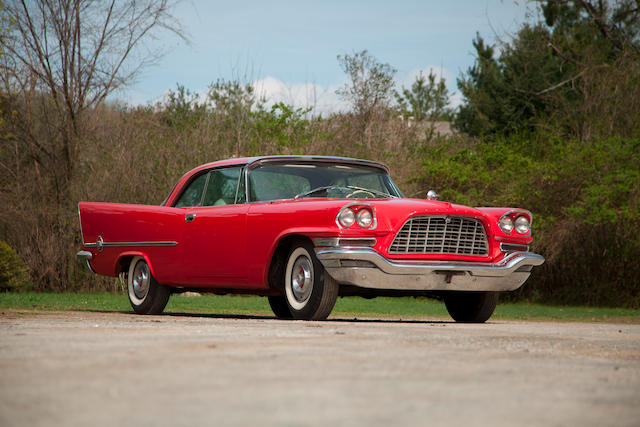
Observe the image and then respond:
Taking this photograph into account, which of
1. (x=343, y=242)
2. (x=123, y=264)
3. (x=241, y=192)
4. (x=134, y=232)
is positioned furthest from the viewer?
(x=123, y=264)

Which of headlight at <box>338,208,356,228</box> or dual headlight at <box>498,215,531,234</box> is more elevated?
headlight at <box>338,208,356,228</box>

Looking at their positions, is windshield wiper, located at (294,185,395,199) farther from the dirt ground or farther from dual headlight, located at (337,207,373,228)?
the dirt ground

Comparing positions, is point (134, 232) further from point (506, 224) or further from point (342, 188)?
point (506, 224)

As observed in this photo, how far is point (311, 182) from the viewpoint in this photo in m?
9.10

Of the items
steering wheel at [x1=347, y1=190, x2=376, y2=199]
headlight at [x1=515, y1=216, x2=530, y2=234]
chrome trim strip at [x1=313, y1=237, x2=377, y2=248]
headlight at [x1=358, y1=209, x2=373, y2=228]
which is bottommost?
chrome trim strip at [x1=313, y1=237, x2=377, y2=248]

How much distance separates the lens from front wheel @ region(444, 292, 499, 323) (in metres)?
9.19

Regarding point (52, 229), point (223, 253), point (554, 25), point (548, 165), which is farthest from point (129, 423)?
point (554, 25)

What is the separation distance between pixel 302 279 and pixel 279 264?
44cm

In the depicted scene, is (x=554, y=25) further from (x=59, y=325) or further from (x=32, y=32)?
(x=59, y=325)

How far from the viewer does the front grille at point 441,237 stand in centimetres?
812

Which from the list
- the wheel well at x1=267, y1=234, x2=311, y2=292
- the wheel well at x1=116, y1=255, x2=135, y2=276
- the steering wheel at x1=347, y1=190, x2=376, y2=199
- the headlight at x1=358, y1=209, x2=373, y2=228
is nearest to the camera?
the headlight at x1=358, y1=209, x2=373, y2=228

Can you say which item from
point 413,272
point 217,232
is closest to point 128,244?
point 217,232

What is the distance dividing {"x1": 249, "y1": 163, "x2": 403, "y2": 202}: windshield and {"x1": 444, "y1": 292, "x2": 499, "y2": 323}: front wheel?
4.38 feet

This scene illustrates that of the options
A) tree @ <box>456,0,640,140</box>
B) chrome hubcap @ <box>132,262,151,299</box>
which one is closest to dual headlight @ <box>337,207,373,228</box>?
chrome hubcap @ <box>132,262,151,299</box>
